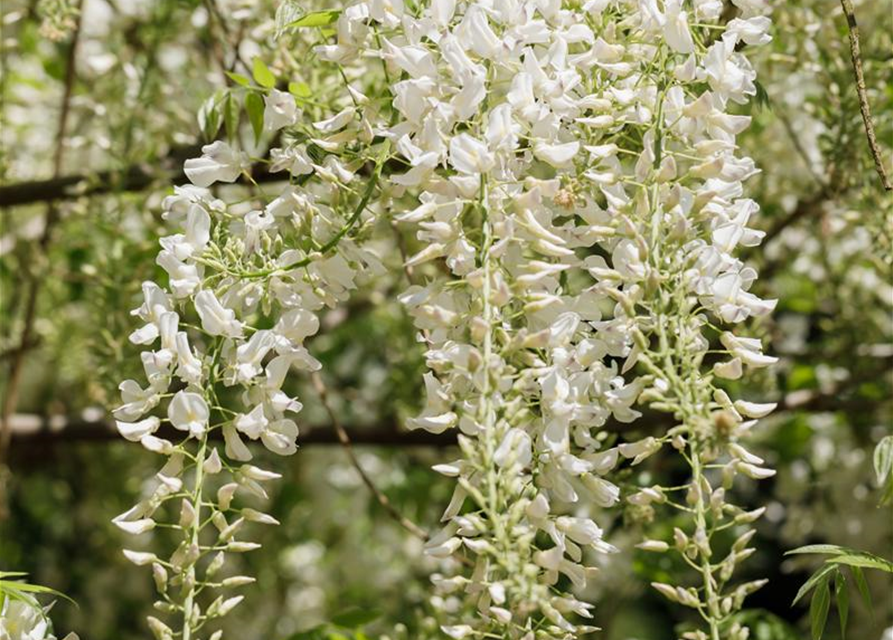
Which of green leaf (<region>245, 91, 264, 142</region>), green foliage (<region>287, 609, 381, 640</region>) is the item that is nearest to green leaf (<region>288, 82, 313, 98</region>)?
green leaf (<region>245, 91, 264, 142</region>)

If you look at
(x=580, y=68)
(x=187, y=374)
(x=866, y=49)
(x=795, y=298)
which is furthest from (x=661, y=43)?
(x=795, y=298)

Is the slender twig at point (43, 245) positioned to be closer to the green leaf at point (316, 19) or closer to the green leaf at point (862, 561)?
the green leaf at point (316, 19)

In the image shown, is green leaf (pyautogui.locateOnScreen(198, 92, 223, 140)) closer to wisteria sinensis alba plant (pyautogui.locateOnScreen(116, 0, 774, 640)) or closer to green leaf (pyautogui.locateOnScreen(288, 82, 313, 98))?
green leaf (pyautogui.locateOnScreen(288, 82, 313, 98))

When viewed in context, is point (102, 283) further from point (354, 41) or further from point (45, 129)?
point (45, 129)

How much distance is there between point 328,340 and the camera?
2.94m

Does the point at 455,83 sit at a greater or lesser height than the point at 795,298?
greater

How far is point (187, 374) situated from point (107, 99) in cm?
146

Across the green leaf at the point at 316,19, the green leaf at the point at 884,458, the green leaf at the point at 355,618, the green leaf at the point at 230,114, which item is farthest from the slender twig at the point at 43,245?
the green leaf at the point at 884,458

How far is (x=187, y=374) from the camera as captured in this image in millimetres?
1060

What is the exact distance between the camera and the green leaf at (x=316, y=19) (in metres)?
1.18

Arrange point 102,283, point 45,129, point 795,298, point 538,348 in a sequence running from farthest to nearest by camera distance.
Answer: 1. point 45,129
2. point 795,298
3. point 102,283
4. point 538,348

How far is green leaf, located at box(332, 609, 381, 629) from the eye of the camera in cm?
162

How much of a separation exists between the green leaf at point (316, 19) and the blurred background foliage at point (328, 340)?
0.06 m

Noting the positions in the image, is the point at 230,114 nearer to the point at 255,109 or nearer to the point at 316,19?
the point at 255,109
